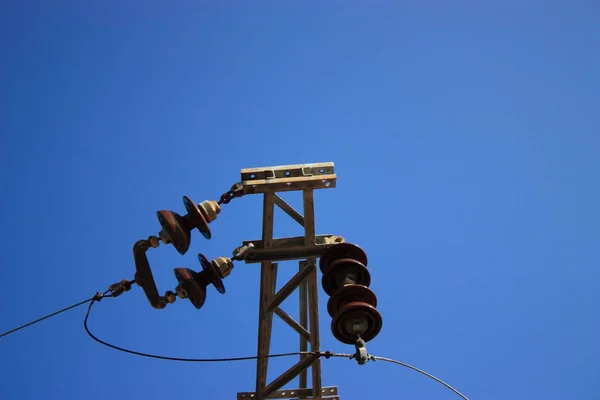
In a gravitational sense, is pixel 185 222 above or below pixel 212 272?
above

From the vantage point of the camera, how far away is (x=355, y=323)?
597 centimetres

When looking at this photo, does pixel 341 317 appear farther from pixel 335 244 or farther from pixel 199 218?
pixel 199 218

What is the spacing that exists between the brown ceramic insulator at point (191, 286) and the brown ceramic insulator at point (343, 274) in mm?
1279

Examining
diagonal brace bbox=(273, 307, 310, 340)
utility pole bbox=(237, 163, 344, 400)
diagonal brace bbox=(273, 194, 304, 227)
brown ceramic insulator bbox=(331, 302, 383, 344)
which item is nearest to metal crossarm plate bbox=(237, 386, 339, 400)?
utility pole bbox=(237, 163, 344, 400)

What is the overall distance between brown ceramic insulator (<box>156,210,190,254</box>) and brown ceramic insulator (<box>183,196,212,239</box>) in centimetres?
8

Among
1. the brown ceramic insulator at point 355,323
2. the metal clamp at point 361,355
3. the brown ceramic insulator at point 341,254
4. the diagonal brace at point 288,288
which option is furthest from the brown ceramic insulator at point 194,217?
the metal clamp at point 361,355

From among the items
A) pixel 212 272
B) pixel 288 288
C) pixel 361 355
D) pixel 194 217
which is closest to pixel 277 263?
pixel 288 288

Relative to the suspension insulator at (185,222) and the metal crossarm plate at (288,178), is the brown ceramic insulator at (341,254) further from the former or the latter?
the suspension insulator at (185,222)

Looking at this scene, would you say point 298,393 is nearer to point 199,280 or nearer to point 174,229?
point 199,280

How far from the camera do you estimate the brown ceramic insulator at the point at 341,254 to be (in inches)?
254

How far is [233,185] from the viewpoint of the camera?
21.5ft

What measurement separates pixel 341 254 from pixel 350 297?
20.8 inches

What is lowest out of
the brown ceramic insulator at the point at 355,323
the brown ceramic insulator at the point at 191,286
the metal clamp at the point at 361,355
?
the metal clamp at the point at 361,355

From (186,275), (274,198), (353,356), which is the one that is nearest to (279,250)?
(274,198)
